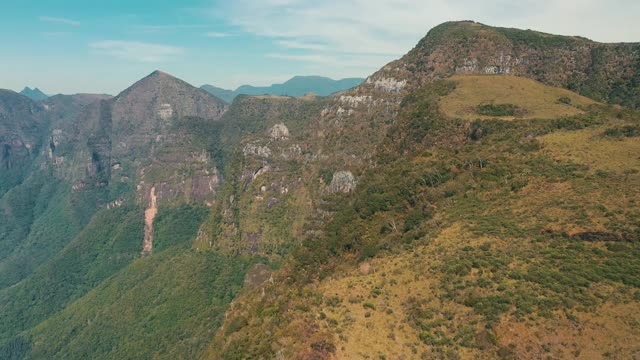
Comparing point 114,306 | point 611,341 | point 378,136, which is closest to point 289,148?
point 378,136

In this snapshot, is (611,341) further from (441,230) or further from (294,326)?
(294,326)

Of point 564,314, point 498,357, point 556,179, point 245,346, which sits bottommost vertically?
point 245,346

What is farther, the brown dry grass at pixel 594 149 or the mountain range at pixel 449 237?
the brown dry grass at pixel 594 149

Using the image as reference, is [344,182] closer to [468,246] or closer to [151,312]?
[468,246]

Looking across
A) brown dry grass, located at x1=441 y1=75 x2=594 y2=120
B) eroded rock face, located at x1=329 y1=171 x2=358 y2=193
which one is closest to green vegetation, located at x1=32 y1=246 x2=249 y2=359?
eroded rock face, located at x1=329 y1=171 x2=358 y2=193

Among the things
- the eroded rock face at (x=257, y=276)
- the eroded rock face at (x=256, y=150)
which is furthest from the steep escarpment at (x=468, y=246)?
the eroded rock face at (x=256, y=150)

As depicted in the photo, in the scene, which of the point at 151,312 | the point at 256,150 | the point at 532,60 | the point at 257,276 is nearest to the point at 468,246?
the point at 257,276

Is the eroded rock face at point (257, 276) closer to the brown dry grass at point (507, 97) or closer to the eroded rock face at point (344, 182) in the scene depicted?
the eroded rock face at point (344, 182)
